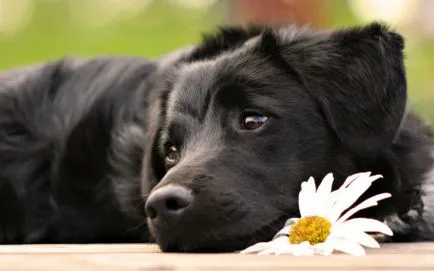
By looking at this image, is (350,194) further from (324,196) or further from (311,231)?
(311,231)

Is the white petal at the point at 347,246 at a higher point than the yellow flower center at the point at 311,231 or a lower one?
higher

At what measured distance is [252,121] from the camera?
3.16 meters

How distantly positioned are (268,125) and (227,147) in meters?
0.18

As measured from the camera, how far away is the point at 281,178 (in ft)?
10.00

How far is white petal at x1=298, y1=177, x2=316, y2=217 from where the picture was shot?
2837 millimetres

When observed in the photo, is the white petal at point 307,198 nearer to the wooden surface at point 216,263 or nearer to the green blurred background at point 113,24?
the wooden surface at point 216,263

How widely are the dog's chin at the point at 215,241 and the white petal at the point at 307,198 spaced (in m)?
0.15

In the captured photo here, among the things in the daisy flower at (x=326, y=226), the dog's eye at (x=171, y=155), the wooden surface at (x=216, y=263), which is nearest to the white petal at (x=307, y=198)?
the daisy flower at (x=326, y=226)

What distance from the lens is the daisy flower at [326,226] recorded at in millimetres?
2564

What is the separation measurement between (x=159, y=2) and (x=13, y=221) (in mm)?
9396

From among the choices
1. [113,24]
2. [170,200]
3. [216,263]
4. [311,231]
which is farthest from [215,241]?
[113,24]

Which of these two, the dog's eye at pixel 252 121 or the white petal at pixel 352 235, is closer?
the white petal at pixel 352 235

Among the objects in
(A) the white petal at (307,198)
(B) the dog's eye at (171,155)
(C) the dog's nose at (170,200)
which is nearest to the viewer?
(C) the dog's nose at (170,200)

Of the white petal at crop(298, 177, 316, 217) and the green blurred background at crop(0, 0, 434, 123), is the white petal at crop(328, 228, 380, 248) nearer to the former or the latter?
the white petal at crop(298, 177, 316, 217)
